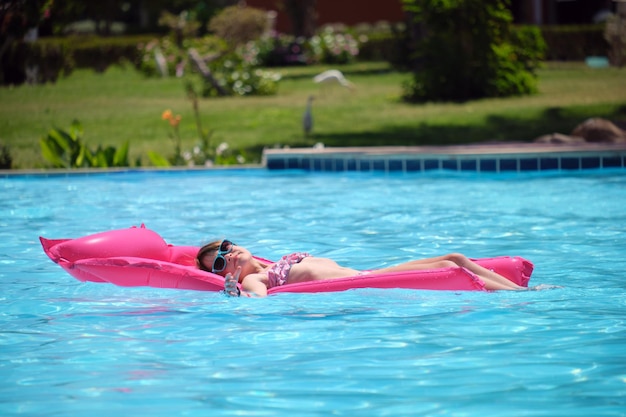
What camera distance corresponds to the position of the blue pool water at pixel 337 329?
385 centimetres

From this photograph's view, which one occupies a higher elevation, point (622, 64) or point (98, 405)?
point (622, 64)

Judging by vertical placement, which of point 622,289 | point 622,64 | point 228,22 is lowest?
point 622,289

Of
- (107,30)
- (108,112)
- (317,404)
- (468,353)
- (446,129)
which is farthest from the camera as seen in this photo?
(107,30)

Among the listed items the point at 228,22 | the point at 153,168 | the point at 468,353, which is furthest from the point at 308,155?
the point at 228,22

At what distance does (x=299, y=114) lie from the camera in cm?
1712

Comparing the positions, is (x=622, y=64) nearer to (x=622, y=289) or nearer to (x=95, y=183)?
(x=95, y=183)

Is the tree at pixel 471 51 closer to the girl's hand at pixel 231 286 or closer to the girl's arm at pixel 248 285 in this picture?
the girl's arm at pixel 248 285

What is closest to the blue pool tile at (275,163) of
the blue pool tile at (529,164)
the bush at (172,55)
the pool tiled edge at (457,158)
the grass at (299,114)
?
the pool tiled edge at (457,158)

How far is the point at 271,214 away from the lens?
892 cm

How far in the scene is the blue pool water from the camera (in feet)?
12.6

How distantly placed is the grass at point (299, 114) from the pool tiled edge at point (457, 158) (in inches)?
92.1

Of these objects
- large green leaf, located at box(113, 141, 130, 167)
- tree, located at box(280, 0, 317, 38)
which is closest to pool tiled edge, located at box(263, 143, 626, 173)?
large green leaf, located at box(113, 141, 130, 167)

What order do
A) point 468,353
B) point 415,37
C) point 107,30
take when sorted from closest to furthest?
point 468,353 < point 415,37 < point 107,30

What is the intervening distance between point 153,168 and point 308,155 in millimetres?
1841
